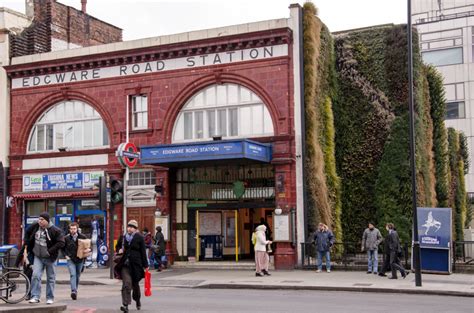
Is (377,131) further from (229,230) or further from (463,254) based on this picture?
(229,230)

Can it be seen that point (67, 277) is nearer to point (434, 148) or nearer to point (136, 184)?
point (136, 184)

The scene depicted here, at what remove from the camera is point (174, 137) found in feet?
91.5

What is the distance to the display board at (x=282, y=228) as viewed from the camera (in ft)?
81.6

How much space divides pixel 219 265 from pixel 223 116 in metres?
5.67

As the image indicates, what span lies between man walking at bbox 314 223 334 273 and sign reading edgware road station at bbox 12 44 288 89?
6678mm

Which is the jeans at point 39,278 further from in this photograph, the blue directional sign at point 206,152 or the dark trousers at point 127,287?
the blue directional sign at point 206,152

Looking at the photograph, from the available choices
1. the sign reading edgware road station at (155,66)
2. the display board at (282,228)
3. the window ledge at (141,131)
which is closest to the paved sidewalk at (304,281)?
the display board at (282,228)

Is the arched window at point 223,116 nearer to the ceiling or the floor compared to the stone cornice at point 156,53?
nearer to the floor

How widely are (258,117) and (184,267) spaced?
6.34m

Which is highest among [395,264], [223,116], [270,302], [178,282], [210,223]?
[223,116]

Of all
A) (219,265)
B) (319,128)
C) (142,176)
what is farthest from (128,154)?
(319,128)

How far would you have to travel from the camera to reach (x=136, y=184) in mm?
28391

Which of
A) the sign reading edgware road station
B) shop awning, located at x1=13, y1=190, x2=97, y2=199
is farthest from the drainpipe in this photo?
shop awning, located at x1=13, y1=190, x2=97, y2=199

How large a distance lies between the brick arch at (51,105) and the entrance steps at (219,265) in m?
5.93
